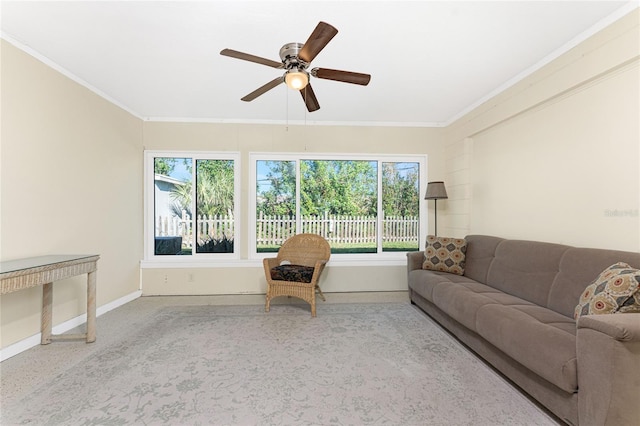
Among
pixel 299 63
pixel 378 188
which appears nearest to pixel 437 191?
pixel 378 188

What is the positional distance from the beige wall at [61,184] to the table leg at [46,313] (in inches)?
2.6


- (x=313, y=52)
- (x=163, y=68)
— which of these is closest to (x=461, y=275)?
(x=313, y=52)

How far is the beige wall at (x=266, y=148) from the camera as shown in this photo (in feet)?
14.0

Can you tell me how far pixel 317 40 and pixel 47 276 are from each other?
8.92ft

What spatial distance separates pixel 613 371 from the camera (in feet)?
4.34

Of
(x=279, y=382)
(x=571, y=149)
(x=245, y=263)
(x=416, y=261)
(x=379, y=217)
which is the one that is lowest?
(x=279, y=382)

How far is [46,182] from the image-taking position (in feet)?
8.84

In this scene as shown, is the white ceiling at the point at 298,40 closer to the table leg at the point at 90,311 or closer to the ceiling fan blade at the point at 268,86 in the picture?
the ceiling fan blade at the point at 268,86

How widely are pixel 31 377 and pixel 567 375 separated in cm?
352

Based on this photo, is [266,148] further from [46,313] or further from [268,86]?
[46,313]

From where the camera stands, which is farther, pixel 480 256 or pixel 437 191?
pixel 437 191

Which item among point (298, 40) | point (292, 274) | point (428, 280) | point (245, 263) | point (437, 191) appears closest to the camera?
point (298, 40)

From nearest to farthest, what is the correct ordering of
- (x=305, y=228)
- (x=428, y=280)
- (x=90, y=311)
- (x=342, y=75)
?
1. (x=342, y=75)
2. (x=90, y=311)
3. (x=428, y=280)
4. (x=305, y=228)

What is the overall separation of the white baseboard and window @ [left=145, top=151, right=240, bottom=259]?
77 centimetres
